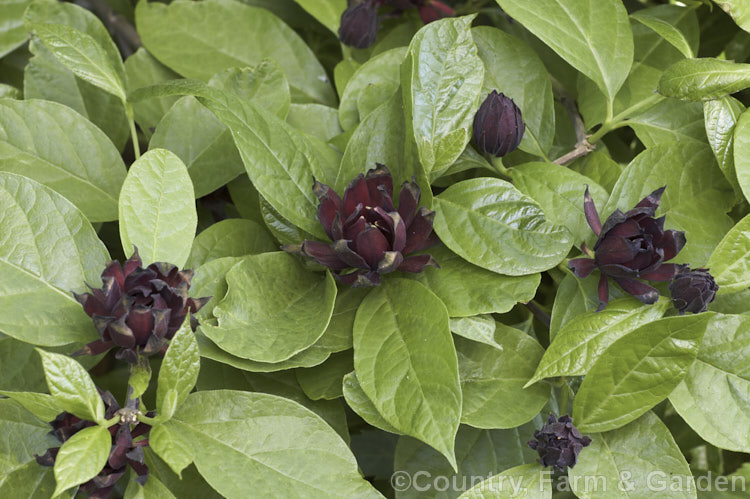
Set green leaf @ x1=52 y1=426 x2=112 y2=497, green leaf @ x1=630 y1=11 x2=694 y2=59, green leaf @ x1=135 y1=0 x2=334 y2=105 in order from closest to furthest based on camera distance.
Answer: green leaf @ x1=52 y1=426 x2=112 y2=497 → green leaf @ x1=630 y1=11 x2=694 y2=59 → green leaf @ x1=135 y1=0 x2=334 y2=105

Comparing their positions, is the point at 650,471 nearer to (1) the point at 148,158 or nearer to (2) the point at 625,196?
(2) the point at 625,196

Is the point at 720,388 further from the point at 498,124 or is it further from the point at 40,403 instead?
the point at 40,403

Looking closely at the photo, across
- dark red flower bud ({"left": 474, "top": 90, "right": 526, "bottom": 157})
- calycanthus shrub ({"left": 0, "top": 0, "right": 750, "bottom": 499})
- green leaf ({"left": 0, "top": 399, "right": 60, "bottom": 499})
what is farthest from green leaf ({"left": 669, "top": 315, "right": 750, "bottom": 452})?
green leaf ({"left": 0, "top": 399, "right": 60, "bottom": 499})

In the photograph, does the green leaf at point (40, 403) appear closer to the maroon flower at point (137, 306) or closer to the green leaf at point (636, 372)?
the maroon flower at point (137, 306)

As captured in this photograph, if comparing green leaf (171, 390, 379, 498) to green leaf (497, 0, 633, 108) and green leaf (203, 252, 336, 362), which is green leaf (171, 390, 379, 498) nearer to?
green leaf (203, 252, 336, 362)

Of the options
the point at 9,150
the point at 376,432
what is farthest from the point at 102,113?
the point at 376,432

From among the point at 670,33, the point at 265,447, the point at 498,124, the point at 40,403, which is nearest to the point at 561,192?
the point at 498,124
